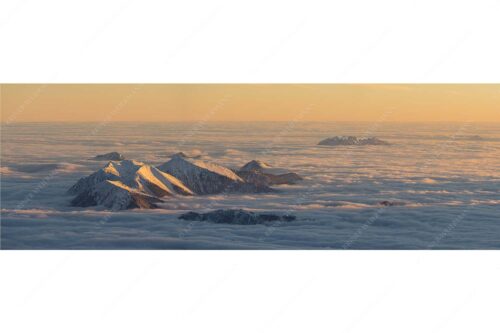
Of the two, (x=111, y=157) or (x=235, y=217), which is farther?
(x=111, y=157)

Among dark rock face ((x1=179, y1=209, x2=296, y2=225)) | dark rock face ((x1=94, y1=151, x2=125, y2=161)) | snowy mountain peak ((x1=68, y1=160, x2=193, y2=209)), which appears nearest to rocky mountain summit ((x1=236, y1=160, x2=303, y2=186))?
snowy mountain peak ((x1=68, y1=160, x2=193, y2=209))

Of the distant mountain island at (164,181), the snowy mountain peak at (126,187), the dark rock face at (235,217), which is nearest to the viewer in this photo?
the dark rock face at (235,217)

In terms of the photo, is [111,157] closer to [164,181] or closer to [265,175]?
[164,181]

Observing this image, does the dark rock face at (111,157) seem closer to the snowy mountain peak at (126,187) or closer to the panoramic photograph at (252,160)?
the panoramic photograph at (252,160)

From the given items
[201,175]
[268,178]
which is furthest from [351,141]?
[201,175]

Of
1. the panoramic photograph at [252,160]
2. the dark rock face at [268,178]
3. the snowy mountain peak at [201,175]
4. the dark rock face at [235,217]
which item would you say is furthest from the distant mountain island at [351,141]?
the dark rock face at [235,217]

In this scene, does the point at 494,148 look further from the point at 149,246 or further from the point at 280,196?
the point at 149,246
